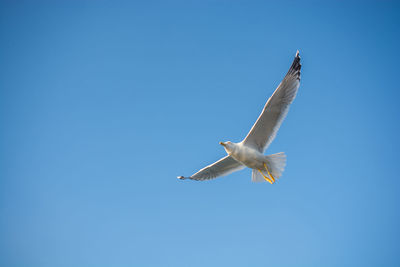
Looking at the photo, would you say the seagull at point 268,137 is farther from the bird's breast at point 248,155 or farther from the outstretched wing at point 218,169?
the outstretched wing at point 218,169

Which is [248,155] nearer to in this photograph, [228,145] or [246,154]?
[246,154]

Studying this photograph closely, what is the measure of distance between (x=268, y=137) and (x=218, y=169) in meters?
1.78

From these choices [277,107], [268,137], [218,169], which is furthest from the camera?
[218,169]

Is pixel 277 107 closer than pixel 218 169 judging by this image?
Yes

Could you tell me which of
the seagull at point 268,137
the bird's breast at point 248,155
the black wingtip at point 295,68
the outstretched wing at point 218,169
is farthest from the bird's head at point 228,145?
the black wingtip at point 295,68

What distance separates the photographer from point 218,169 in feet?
29.5

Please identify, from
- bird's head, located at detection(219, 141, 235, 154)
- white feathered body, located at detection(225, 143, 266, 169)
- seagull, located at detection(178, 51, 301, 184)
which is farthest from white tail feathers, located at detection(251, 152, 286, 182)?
bird's head, located at detection(219, 141, 235, 154)

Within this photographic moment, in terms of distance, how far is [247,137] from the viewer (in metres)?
7.80

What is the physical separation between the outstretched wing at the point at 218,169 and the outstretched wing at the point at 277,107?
111 centimetres

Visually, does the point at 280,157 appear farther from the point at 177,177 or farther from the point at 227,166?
the point at 177,177

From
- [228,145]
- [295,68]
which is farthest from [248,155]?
[295,68]

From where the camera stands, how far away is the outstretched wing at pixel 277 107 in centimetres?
730

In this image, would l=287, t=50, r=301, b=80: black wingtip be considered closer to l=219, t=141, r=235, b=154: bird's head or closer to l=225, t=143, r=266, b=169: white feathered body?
l=225, t=143, r=266, b=169: white feathered body

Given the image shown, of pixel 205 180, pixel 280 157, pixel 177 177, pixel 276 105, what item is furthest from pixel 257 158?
pixel 177 177
